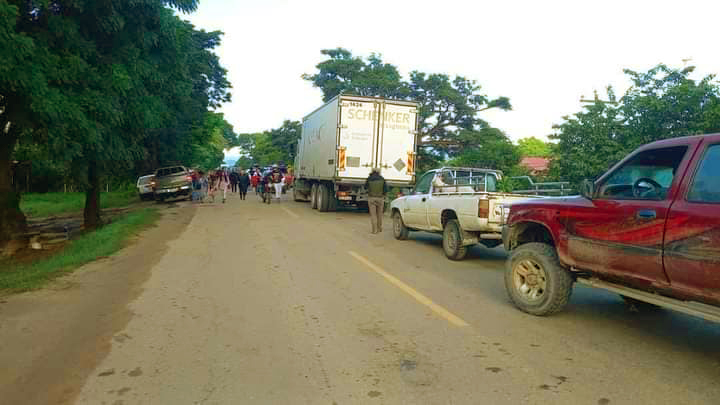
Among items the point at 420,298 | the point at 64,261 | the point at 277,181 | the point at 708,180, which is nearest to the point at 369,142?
the point at 277,181

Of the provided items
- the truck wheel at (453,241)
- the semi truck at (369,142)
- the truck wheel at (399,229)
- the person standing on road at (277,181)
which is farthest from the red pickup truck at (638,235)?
the person standing on road at (277,181)

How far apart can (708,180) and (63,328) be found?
248 inches

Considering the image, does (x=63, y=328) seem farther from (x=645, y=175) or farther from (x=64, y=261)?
(x=645, y=175)

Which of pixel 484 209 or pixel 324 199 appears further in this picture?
pixel 324 199

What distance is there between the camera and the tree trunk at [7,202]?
14.2 metres

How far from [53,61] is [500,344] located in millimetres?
10280

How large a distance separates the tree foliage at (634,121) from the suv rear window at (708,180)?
489 inches

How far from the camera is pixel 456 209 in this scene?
32.7ft

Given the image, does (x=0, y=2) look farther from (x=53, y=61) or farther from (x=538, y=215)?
(x=538, y=215)

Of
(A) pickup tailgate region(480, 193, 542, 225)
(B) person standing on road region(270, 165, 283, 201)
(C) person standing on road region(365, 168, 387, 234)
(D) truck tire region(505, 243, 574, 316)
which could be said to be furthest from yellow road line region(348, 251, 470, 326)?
(B) person standing on road region(270, 165, 283, 201)

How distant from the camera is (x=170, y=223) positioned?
1720cm

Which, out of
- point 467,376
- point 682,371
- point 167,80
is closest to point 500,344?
point 467,376

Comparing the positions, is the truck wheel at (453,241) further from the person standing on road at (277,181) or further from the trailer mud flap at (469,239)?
the person standing on road at (277,181)

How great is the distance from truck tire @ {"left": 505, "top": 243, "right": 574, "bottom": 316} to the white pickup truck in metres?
2.66
